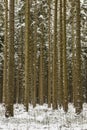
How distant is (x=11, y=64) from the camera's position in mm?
16453

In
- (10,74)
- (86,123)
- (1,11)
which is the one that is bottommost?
(86,123)

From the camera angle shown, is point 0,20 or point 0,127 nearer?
point 0,127

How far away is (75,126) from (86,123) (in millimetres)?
1005

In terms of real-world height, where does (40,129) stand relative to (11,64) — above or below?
below

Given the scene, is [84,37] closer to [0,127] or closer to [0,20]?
[0,20]

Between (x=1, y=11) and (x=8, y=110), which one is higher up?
(x=1, y=11)

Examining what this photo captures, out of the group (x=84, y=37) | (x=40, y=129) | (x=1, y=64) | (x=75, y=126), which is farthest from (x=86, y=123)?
(x=1, y=64)

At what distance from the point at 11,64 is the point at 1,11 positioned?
21.7 metres

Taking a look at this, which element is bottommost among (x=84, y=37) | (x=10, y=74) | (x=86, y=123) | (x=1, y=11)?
(x=86, y=123)

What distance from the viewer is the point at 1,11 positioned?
37062 millimetres

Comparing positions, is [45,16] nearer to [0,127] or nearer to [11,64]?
[11,64]

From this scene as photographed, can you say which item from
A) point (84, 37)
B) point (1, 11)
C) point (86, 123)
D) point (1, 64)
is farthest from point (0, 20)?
point (86, 123)

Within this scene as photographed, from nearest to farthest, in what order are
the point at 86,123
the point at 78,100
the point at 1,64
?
the point at 86,123
the point at 78,100
the point at 1,64

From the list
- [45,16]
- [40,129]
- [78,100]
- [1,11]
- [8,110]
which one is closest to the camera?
[40,129]
